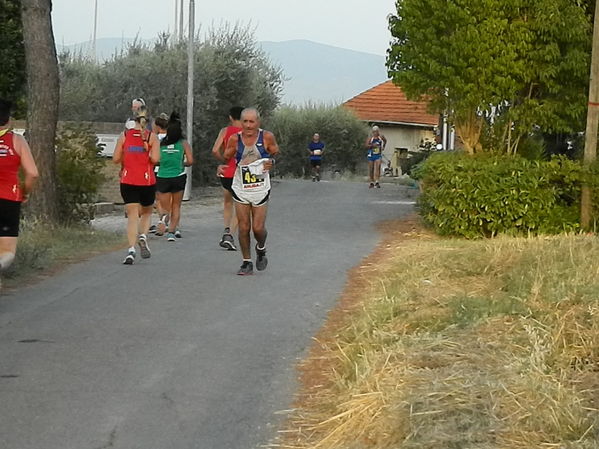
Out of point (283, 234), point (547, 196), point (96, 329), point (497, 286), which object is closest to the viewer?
point (96, 329)

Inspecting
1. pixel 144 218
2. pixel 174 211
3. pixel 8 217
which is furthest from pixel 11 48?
pixel 8 217

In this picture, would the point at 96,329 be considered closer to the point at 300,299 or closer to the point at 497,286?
the point at 300,299

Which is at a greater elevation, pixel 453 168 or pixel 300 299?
pixel 453 168

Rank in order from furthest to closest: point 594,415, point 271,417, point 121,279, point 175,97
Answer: point 175,97 → point 121,279 → point 271,417 → point 594,415

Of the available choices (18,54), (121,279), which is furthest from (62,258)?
(18,54)

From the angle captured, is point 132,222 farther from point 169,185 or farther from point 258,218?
point 169,185

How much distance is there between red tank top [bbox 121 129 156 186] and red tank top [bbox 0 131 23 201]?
3.08m

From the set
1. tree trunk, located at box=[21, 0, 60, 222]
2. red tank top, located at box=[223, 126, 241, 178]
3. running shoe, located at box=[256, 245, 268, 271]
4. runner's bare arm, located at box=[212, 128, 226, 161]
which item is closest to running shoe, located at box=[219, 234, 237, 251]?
red tank top, located at box=[223, 126, 241, 178]

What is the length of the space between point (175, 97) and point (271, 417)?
1989 centimetres

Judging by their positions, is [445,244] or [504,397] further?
[445,244]

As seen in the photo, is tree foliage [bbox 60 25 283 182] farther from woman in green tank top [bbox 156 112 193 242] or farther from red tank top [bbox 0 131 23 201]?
red tank top [bbox 0 131 23 201]

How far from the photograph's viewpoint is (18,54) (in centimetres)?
2147

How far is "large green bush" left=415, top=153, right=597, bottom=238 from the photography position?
47.3ft

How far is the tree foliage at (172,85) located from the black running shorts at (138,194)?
475 inches
